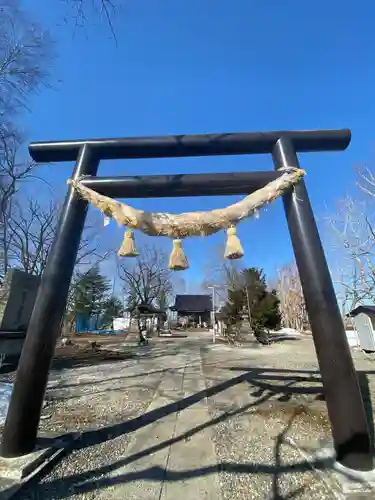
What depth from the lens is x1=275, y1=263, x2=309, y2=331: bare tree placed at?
3425cm

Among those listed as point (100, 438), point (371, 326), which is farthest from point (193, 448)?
point (371, 326)

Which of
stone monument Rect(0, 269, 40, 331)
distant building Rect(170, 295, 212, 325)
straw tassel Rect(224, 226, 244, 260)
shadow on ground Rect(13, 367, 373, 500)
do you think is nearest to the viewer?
shadow on ground Rect(13, 367, 373, 500)

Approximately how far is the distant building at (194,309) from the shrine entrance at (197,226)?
4087 centimetres

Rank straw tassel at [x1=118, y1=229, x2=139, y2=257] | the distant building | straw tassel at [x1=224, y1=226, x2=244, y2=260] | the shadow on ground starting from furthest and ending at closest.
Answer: the distant building
straw tassel at [x1=118, y1=229, x2=139, y2=257]
straw tassel at [x1=224, y1=226, x2=244, y2=260]
the shadow on ground

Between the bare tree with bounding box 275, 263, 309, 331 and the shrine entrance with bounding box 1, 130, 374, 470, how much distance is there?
32.9 m

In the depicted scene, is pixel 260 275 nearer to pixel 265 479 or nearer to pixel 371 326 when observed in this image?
pixel 371 326

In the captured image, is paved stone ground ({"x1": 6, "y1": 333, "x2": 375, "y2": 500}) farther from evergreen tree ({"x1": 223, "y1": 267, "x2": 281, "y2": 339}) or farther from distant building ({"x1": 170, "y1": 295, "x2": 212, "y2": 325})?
distant building ({"x1": 170, "y1": 295, "x2": 212, "y2": 325})

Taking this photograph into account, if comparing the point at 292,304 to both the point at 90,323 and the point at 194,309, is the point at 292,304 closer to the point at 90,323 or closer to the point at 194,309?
the point at 194,309

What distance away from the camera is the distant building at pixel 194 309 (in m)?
44.2

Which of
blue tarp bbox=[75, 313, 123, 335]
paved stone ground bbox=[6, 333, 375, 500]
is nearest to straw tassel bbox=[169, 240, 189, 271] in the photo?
paved stone ground bbox=[6, 333, 375, 500]

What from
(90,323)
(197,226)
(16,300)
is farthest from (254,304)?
(90,323)

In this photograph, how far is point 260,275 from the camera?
2041 cm

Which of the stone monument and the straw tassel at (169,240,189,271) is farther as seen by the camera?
the stone monument

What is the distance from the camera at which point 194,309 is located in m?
44.6
